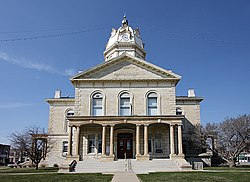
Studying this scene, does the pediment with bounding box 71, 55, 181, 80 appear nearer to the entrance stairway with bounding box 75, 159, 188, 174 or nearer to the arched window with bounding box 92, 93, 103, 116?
the arched window with bounding box 92, 93, 103, 116

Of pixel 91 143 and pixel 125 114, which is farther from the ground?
pixel 125 114

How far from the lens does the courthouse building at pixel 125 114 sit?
28031 millimetres

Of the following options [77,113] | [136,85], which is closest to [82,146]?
[77,113]

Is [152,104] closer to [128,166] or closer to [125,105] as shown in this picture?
[125,105]

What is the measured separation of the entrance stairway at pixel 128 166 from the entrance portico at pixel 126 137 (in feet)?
4.08

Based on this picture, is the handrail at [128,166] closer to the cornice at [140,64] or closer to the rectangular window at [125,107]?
the rectangular window at [125,107]

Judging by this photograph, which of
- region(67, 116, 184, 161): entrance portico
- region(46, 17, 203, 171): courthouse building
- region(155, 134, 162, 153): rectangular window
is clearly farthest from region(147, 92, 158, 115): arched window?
region(155, 134, 162, 153): rectangular window

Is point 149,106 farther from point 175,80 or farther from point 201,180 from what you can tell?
point 201,180

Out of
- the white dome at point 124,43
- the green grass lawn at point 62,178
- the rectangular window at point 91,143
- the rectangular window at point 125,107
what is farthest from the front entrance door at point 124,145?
the white dome at point 124,43

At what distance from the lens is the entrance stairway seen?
24.2m

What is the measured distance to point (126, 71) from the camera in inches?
1258

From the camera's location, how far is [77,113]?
30453mm

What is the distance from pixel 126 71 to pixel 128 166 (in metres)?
11.9

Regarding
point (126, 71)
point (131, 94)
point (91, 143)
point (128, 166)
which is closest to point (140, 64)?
point (126, 71)
